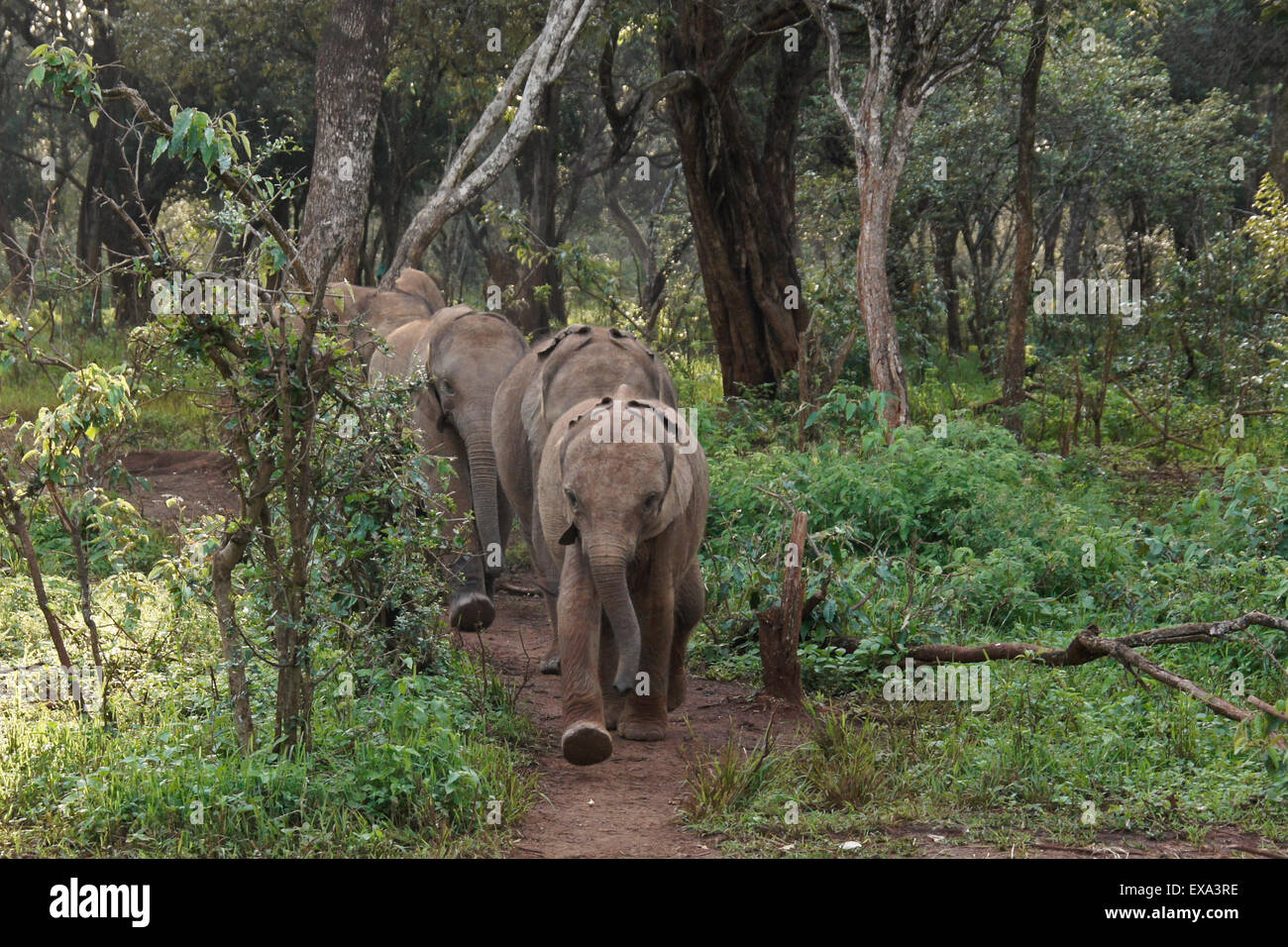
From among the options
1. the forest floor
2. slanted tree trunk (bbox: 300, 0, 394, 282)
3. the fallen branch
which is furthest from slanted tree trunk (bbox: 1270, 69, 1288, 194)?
the forest floor

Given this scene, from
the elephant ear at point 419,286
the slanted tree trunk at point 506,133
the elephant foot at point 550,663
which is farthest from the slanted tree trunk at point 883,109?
the elephant foot at point 550,663

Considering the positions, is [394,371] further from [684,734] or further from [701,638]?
[684,734]

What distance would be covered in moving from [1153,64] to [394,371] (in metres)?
18.9

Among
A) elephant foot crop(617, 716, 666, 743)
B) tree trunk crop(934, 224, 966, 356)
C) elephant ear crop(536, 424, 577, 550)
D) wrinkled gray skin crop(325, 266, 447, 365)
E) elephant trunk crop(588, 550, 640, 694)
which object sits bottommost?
elephant foot crop(617, 716, 666, 743)

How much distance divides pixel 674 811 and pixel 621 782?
477mm

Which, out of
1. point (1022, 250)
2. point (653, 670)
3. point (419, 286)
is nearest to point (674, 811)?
point (653, 670)

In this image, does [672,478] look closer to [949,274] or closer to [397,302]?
[397,302]

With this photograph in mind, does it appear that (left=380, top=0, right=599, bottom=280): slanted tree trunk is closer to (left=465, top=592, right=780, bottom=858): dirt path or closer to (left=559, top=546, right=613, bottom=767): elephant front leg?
(left=465, top=592, right=780, bottom=858): dirt path

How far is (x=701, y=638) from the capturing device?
917 centimetres

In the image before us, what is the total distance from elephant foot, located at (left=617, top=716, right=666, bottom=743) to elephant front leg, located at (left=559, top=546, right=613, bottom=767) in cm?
46

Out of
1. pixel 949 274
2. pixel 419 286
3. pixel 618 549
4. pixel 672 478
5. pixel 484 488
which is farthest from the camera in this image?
pixel 949 274

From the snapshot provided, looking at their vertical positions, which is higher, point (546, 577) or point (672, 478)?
point (672, 478)

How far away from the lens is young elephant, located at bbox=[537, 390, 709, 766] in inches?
257

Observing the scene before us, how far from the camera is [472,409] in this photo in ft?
32.2
